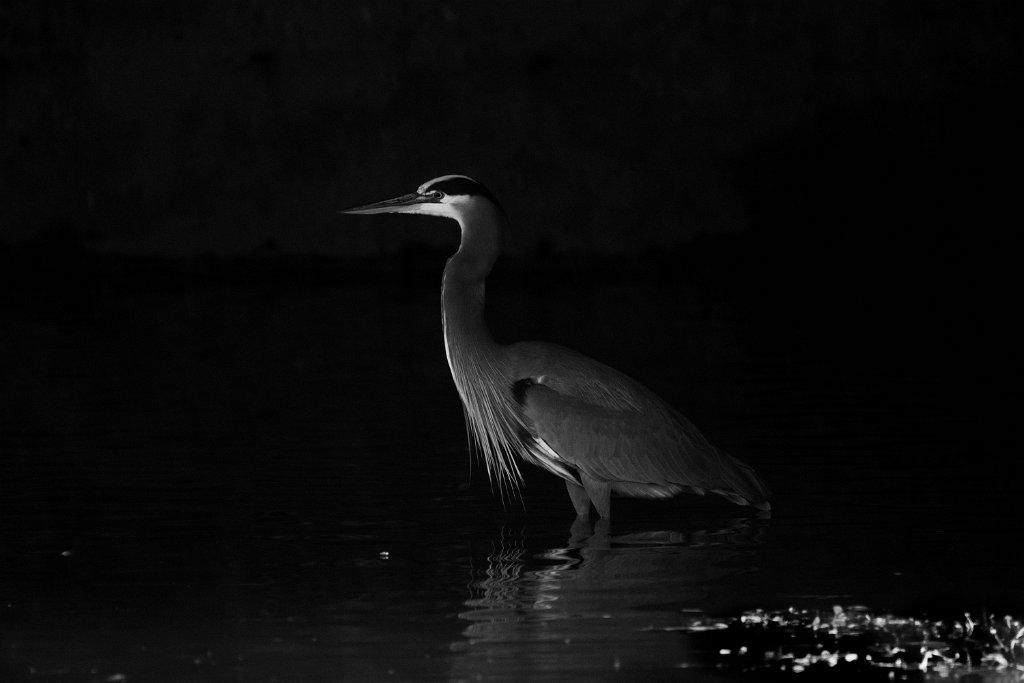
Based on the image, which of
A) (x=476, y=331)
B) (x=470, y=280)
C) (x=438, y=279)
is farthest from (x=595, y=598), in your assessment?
(x=438, y=279)

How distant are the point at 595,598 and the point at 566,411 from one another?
130cm

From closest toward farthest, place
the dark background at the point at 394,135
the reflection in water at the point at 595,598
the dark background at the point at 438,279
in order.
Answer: the reflection in water at the point at 595,598
the dark background at the point at 438,279
the dark background at the point at 394,135

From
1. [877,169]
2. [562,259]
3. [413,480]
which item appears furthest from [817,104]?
[413,480]

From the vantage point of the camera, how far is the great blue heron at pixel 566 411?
655 cm

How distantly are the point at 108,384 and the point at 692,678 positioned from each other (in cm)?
660

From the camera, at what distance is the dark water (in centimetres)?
484

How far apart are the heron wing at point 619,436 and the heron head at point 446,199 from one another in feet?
2.28

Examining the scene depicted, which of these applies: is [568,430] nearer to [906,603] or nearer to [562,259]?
[906,603]

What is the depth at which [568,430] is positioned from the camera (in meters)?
6.55

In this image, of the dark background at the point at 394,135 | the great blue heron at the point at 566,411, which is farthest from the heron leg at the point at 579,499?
the dark background at the point at 394,135

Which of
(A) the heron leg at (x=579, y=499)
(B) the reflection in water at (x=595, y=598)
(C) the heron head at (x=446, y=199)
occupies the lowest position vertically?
(B) the reflection in water at (x=595, y=598)

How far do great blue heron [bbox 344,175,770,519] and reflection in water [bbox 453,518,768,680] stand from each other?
196 mm

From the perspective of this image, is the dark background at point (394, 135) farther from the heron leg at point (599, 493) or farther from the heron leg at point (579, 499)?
the heron leg at point (599, 493)

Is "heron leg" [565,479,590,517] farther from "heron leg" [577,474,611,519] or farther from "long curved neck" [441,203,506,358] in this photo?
"long curved neck" [441,203,506,358]
